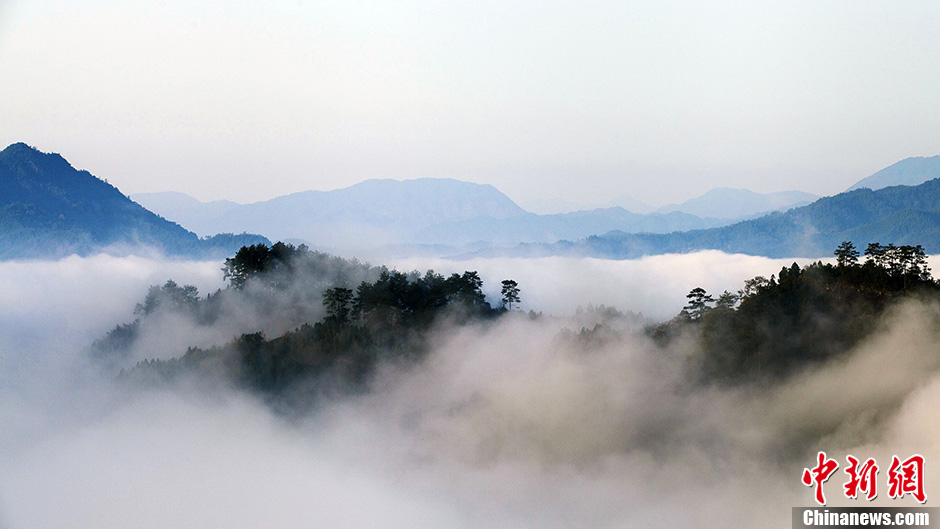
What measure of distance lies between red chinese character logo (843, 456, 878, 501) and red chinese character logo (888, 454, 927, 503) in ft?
8.37

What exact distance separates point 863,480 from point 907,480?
288 inches

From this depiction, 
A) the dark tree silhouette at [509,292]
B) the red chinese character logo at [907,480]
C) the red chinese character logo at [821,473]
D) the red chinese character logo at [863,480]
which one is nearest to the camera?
the red chinese character logo at [907,480]

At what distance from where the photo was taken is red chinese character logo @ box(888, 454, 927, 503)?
40.1 m

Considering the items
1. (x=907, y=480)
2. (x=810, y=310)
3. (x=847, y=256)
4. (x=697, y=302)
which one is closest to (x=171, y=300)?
(x=697, y=302)

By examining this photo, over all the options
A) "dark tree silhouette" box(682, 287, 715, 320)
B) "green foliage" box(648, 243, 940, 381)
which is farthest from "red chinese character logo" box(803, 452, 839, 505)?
"dark tree silhouette" box(682, 287, 715, 320)

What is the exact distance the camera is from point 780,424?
75500 mm

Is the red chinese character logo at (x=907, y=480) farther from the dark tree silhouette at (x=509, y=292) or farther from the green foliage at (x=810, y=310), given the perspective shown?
the dark tree silhouette at (x=509, y=292)

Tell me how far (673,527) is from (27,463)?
108 m

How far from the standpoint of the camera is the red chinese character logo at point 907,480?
131 ft

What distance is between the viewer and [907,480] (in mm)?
40625

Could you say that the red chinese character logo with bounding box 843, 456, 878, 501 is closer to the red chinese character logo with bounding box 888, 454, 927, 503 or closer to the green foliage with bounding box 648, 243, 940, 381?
the red chinese character logo with bounding box 888, 454, 927, 503
